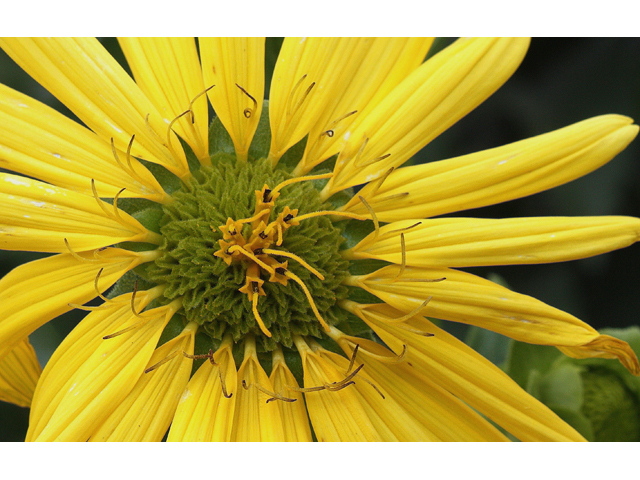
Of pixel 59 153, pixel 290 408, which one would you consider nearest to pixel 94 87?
pixel 59 153

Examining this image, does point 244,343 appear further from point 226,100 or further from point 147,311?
point 226,100

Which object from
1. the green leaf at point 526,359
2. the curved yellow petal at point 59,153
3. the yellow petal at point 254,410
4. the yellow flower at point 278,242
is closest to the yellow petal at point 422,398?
the yellow flower at point 278,242

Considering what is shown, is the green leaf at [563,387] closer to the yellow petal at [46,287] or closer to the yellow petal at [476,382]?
the yellow petal at [476,382]

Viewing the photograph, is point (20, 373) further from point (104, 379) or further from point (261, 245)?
point (261, 245)

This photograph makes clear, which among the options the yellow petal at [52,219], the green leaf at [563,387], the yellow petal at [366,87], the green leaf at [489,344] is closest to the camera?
the yellow petal at [52,219]

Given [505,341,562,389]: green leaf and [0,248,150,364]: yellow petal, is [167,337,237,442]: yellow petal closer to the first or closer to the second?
[0,248,150,364]: yellow petal

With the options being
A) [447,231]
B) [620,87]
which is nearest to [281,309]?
[447,231]

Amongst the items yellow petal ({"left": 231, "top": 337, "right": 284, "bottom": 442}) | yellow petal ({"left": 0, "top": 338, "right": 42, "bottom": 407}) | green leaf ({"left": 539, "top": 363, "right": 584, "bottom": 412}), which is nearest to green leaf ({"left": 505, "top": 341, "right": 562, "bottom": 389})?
green leaf ({"left": 539, "top": 363, "right": 584, "bottom": 412})
